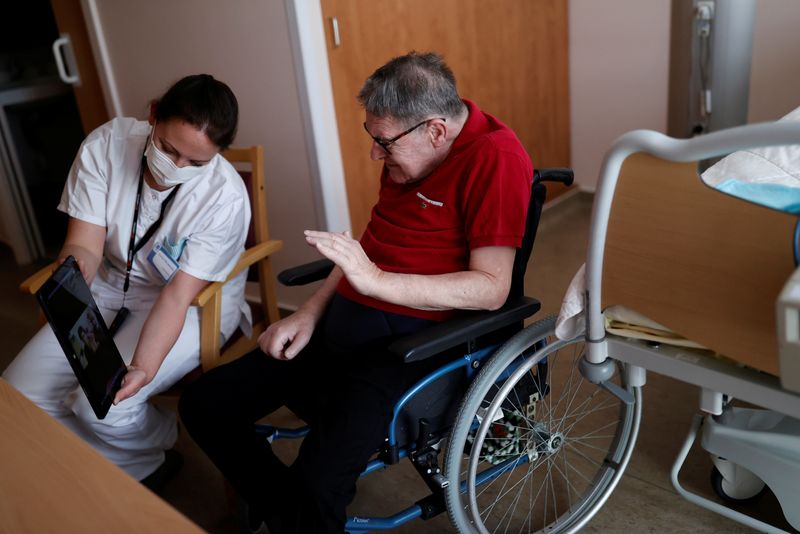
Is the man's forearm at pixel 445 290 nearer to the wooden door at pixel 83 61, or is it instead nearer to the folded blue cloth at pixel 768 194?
the folded blue cloth at pixel 768 194

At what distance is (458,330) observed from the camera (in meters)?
1.42

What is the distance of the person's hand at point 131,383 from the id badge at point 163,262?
27cm

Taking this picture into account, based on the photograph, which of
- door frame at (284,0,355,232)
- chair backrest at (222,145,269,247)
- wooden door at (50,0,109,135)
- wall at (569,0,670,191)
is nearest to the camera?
chair backrest at (222,145,269,247)

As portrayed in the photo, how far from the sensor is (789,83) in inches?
128

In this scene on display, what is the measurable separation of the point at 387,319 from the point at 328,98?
1188 millimetres

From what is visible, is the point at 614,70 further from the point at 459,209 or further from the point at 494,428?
the point at 494,428

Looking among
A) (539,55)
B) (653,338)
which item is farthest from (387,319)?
(539,55)

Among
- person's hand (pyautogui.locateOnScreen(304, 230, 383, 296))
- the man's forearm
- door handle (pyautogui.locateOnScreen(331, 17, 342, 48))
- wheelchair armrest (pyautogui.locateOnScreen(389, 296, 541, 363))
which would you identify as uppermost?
door handle (pyautogui.locateOnScreen(331, 17, 342, 48))

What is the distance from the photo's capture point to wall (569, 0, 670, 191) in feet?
11.5

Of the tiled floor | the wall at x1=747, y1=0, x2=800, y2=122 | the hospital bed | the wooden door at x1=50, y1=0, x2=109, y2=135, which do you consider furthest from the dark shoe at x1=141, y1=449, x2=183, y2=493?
the wall at x1=747, y1=0, x2=800, y2=122

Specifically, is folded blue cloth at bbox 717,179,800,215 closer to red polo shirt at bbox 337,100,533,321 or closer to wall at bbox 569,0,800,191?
red polo shirt at bbox 337,100,533,321

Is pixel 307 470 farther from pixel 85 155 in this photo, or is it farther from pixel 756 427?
pixel 85 155

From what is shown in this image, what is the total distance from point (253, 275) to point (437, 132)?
789 millimetres

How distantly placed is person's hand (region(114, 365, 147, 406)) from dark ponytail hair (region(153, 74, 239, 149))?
559 millimetres
